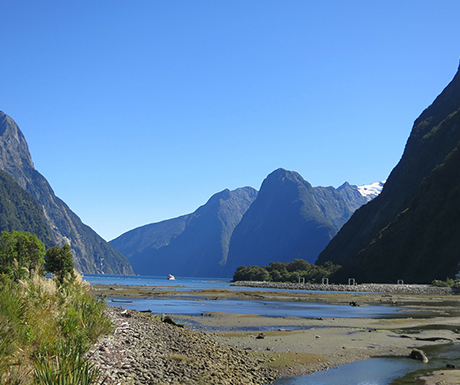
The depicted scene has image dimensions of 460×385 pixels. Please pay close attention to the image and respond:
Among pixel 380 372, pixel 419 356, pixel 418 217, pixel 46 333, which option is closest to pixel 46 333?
pixel 46 333

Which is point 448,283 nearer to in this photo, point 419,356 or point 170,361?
point 419,356

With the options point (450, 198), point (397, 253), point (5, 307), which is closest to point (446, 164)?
point (450, 198)

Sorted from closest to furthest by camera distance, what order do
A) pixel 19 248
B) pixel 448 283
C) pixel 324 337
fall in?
1. pixel 324 337
2. pixel 19 248
3. pixel 448 283

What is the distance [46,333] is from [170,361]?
5.16 m

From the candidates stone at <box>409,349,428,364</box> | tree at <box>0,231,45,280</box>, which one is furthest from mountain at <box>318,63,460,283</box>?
stone at <box>409,349,428,364</box>

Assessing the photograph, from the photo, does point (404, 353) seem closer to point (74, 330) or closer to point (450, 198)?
Result: point (74, 330)

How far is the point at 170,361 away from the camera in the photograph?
1600 cm

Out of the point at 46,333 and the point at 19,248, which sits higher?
the point at 19,248

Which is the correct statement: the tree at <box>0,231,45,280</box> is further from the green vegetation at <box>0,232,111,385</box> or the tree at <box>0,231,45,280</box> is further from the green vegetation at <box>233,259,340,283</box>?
the green vegetation at <box>233,259,340,283</box>

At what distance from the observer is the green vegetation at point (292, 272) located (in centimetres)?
15812

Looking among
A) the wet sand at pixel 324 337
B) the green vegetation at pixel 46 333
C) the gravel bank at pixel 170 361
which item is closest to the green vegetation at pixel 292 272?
the wet sand at pixel 324 337

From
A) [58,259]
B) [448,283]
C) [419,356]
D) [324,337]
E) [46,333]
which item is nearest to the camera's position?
[46,333]

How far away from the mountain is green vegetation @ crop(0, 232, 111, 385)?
114 metres

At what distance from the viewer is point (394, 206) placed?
164125 mm
